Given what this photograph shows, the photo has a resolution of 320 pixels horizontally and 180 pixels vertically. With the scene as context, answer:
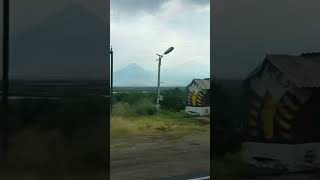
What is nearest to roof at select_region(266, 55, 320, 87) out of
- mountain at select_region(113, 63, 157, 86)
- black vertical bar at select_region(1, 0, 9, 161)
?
mountain at select_region(113, 63, 157, 86)

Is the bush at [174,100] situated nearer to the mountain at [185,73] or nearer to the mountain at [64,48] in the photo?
the mountain at [185,73]

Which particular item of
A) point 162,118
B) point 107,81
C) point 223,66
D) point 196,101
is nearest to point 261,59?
point 223,66

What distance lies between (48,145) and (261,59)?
1.56 meters

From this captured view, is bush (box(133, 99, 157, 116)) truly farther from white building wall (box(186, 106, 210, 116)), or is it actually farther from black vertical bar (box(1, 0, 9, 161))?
black vertical bar (box(1, 0, 9, 161))

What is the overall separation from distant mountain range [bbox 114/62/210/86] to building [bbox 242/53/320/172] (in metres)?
0.34

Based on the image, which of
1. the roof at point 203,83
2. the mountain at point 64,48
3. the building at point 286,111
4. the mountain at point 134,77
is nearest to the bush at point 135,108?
the mountain at point 134,77

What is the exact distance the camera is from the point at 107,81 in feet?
11.5

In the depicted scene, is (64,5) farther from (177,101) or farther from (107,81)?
(177,101)

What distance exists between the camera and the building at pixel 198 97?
3871 millimetres

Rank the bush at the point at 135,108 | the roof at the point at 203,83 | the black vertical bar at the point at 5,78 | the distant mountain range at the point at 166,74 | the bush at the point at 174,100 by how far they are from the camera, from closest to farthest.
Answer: the black vertical bar at the point at 5,78
the bush at the point at 135,108
the distant mountain range at the point at 166,74
the bush at the point at 174,100
the roof at the point at 203,83

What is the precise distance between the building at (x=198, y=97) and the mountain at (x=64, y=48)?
70cm

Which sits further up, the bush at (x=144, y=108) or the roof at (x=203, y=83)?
the roof at (x=203, y=83)

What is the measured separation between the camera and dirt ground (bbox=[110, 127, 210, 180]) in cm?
371

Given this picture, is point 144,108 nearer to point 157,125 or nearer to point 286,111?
point 157,125
